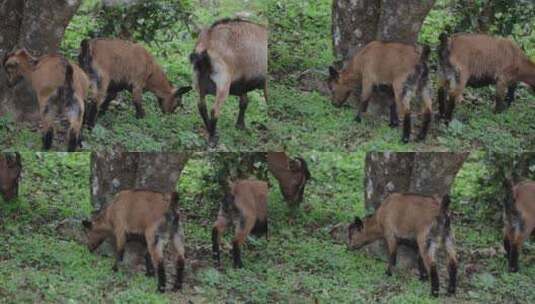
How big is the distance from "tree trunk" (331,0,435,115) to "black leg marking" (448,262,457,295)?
5.20 feet

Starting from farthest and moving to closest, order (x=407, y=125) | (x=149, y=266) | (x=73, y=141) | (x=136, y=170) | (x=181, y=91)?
(x=181, y=91) < (x=136, y=170) < (x=149, y=266) < (x=73, y=141) < (x=407, y=125)

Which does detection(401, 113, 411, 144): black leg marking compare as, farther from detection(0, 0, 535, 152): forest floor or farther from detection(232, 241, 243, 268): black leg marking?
detection(232, 241, 243, 268): black leg marking

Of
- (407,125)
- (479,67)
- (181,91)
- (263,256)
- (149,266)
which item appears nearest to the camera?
(407,125)

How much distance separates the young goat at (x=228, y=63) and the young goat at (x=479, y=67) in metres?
1.71

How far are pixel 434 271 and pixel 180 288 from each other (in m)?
2.31

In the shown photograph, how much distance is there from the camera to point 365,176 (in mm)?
13641

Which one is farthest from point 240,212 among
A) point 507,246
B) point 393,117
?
point 507,246

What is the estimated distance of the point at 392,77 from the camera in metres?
12.7

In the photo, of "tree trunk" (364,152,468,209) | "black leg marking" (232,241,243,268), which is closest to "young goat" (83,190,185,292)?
"black leg marking" (232,241,243,268)

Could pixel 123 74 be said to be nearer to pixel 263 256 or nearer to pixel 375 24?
pixel 263 256

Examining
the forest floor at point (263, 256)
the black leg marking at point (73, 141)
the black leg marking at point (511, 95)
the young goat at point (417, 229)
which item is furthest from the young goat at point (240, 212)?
the black leg marking at point (511, 95)

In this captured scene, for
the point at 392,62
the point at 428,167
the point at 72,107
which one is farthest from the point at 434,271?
the point at 72,107

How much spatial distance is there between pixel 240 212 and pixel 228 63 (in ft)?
4.54

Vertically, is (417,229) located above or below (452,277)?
above
